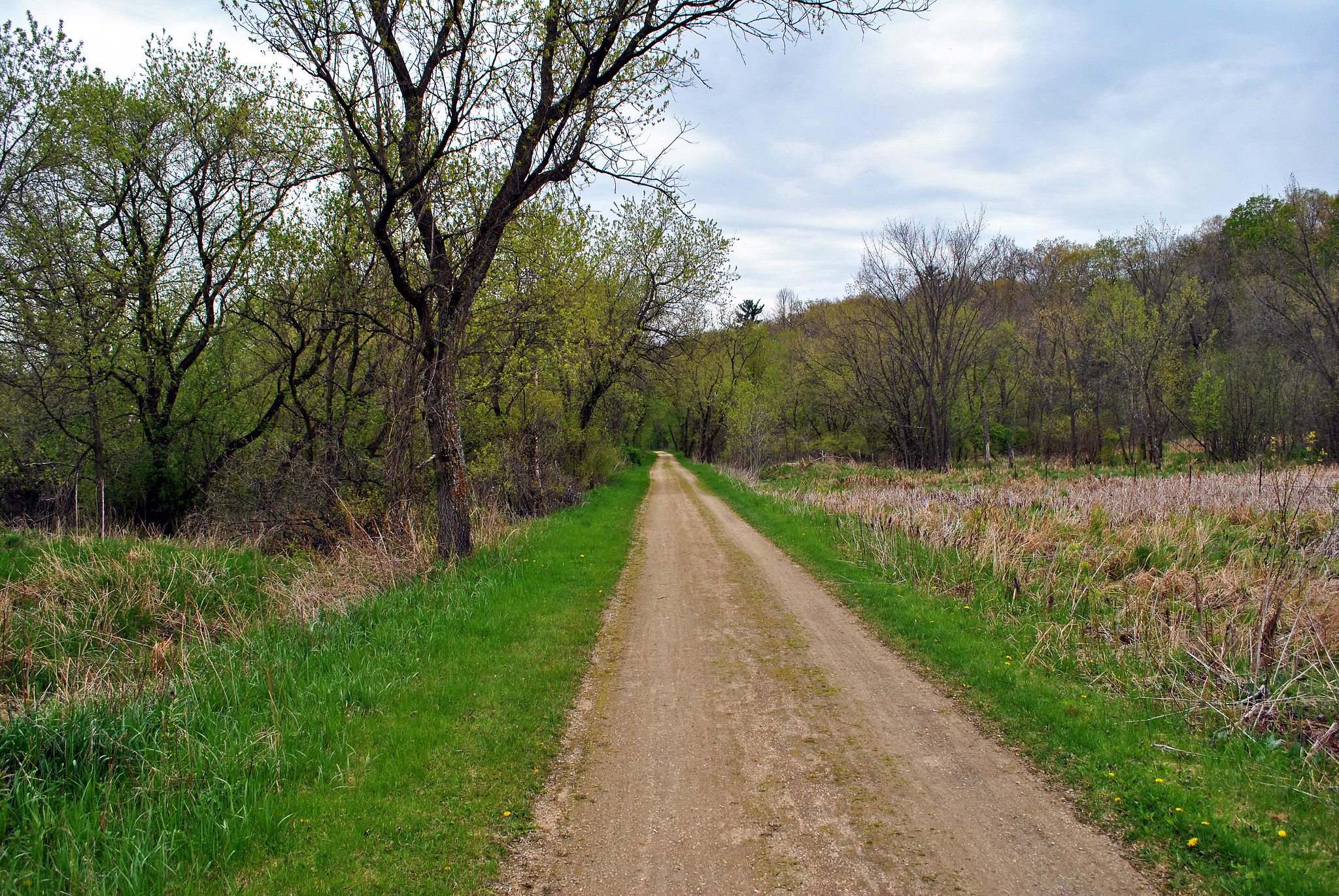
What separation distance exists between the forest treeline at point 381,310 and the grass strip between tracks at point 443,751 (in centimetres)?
317

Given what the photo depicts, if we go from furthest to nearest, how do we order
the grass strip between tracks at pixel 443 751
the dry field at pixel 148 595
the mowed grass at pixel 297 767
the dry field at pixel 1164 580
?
the dry field at pixel 148 595 < the dry field at pixel 1164 580 < the grass strip between tracks at pixel 443 751 < the mowed grass at pixel 297 767

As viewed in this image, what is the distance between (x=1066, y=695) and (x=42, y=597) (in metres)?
11.5

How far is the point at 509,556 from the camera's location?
10.1m

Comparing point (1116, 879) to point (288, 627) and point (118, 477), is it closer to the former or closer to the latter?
point (288, 627)

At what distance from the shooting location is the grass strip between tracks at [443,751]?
10.5 ft

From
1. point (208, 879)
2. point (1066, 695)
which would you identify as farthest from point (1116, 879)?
point (208, 879)

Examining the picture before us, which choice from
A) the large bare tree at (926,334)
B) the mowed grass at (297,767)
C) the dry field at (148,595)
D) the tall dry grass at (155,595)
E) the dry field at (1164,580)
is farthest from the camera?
the large bare tree at (926,334)

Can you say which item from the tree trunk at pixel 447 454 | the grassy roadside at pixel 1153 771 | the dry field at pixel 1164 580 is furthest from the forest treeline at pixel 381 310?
the grassy roadside at pixel 1153 771

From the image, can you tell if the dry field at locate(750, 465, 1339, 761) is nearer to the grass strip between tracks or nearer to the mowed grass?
the grass strip between tracks

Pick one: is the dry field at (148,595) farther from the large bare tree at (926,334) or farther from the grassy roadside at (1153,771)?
the large bare tree at (926,334)

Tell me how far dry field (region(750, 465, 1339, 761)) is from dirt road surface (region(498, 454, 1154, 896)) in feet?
5.42

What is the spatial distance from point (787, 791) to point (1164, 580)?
5.34 meters

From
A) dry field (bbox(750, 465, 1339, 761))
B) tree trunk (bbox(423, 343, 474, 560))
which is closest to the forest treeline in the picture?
tree trunk (bbox(423, 343, 474, 560))

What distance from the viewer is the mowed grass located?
10.2 ft
